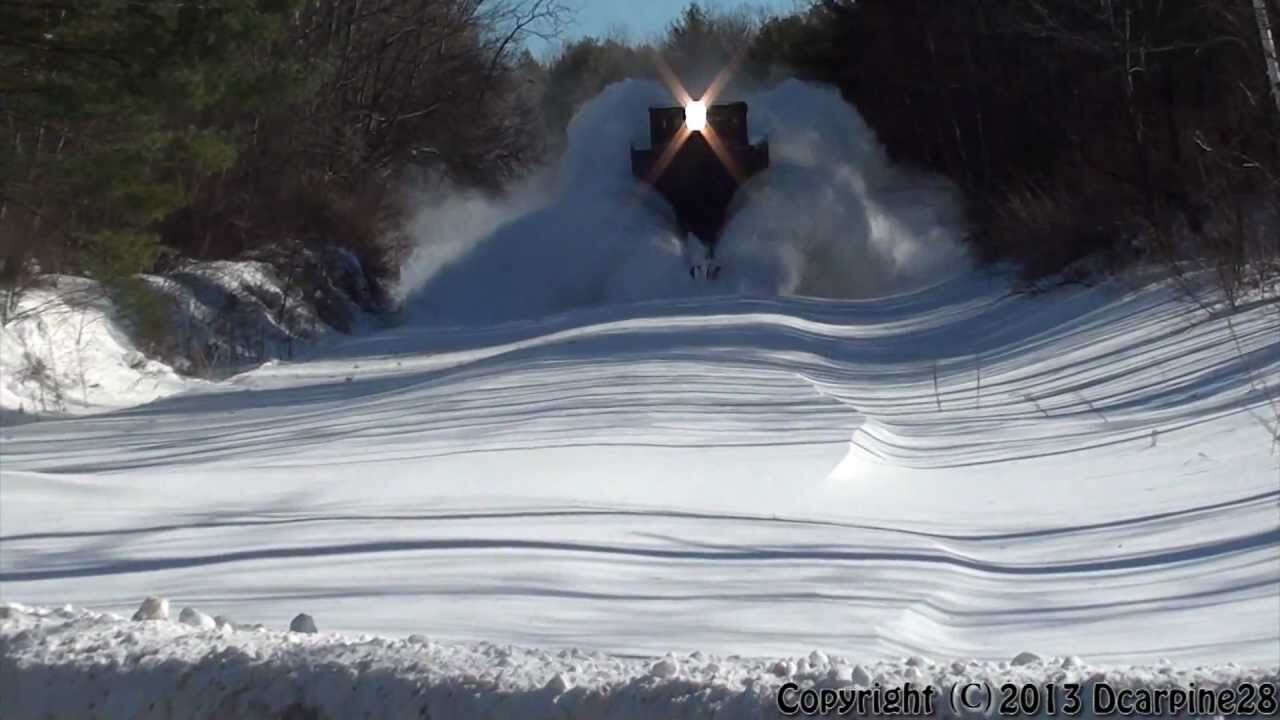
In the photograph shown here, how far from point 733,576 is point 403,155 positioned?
4322 centimetres

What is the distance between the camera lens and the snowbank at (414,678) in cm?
491

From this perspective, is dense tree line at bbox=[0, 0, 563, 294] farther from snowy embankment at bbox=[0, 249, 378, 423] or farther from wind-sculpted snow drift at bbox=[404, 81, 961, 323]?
wind-sculpted snow drift at bbox=[404, 81, 961, 323]

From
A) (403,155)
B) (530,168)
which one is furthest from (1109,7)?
(530,168)

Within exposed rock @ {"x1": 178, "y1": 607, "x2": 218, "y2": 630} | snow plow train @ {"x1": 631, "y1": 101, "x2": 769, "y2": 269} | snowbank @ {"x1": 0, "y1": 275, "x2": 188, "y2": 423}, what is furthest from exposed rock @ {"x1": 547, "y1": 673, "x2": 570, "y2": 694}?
snow plow train @ {"x1": 631, "y1": 101, "x2": 769, "y2": 269}

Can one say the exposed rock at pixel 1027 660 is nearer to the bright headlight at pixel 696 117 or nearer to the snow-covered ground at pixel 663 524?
the snow-covered ground at pixel 663 524

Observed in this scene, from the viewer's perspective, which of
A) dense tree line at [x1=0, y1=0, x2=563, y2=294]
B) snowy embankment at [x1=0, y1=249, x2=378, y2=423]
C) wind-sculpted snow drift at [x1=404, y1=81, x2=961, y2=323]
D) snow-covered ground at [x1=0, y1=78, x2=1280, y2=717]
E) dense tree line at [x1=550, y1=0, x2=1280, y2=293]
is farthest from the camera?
wind-sculpted snow drift at [x1=404, y1=81, x2=961, y2=323]

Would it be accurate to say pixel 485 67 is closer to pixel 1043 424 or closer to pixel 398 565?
pixel 1043 424

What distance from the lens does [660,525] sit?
1012 cm

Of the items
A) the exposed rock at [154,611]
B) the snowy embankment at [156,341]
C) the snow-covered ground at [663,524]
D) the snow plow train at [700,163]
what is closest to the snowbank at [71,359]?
the snowy embankment at [156,341]

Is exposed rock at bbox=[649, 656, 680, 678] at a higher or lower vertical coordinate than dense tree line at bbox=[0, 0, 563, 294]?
lower

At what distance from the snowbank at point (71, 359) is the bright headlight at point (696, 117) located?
16.6 metres

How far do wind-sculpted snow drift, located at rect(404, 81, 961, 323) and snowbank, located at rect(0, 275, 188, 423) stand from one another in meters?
13.1

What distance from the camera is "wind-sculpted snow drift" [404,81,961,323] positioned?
36812 mm

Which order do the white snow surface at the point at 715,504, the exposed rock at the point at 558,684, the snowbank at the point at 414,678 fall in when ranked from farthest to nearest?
the white snow surface at the point at 715,504, the exposed rock at the point at 558,684, the snowbank at the point at 414,678
